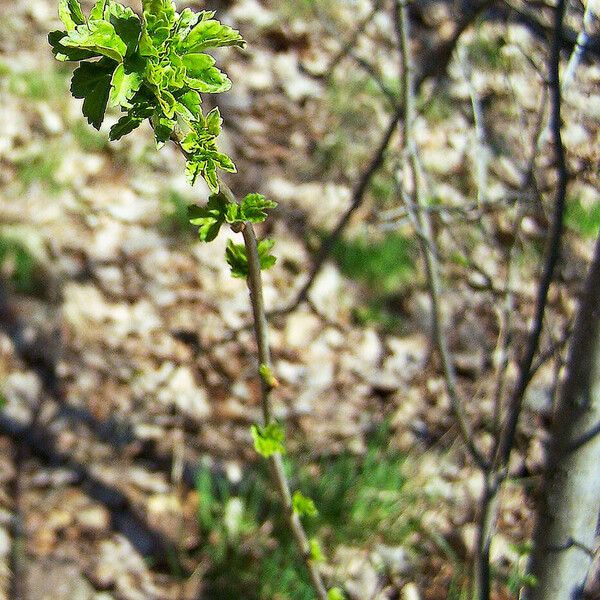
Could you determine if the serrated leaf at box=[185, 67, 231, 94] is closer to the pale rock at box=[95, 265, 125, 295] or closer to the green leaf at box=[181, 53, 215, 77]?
the green leaf at box=[181, 53, 215, 77]

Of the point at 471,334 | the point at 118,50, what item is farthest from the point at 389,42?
the point at 118,50

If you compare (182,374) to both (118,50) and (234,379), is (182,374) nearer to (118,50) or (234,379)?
(234,379)

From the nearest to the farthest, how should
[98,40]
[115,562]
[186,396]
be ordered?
1. [98,40]
2. [115,562]
3. [186,396]

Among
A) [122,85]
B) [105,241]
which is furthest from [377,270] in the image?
[122,85]

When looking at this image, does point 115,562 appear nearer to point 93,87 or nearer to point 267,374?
point 267,374

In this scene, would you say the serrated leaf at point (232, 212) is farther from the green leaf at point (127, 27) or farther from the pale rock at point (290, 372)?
the pale rock at point (290, 372)

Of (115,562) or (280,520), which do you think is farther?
(280,520)

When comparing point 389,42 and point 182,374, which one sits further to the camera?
point 389,42
